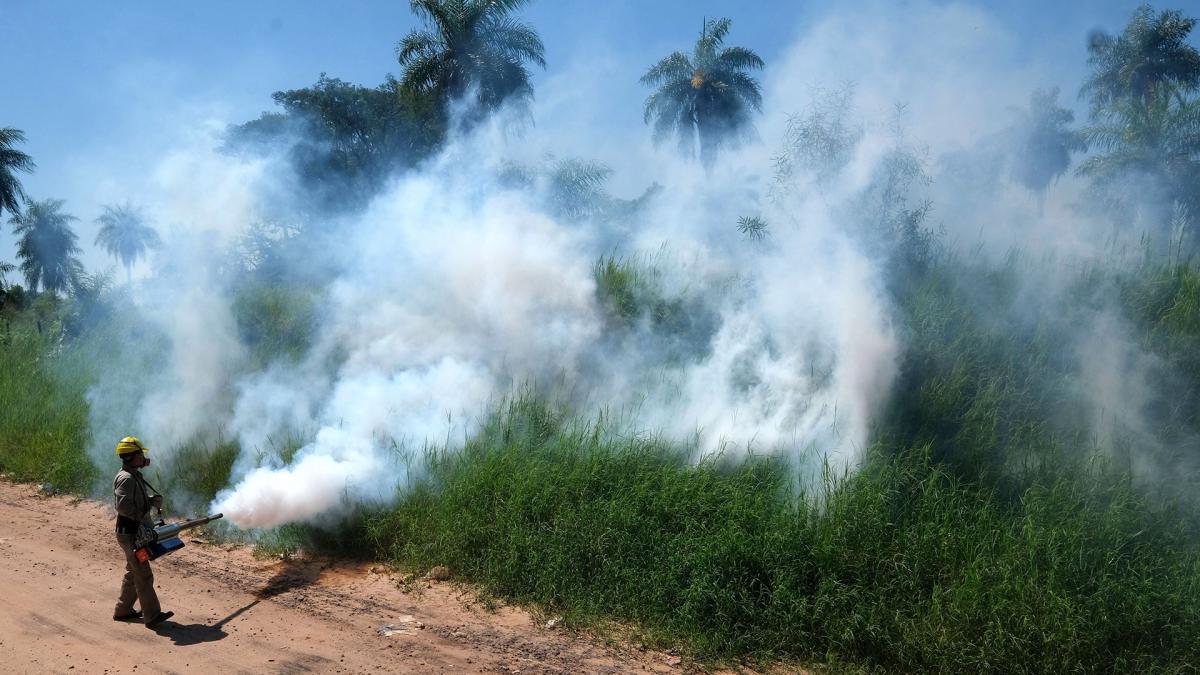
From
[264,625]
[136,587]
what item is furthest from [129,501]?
[264,625]

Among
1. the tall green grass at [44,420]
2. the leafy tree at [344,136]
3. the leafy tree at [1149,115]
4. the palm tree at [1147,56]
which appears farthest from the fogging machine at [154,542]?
the palm tree at [1147,56]

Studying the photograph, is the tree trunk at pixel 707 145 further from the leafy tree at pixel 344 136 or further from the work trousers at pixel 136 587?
the work trousers at pixel 136 587

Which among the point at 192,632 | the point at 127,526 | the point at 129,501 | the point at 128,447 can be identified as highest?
the point at 128,447

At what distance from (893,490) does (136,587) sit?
19.1 ft

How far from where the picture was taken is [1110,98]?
69.9 ft

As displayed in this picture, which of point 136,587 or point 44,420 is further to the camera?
point 44,420

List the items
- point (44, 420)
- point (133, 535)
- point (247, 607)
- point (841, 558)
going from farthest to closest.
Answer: point (44, 420) → point (247, 607) → point (133, 535) → point (841, 558)

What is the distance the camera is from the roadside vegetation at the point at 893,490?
5582mm

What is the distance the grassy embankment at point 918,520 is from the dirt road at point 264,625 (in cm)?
37

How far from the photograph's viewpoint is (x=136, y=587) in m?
6.15

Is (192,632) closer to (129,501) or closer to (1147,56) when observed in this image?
(129,501)

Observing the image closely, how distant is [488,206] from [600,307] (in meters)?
2.40

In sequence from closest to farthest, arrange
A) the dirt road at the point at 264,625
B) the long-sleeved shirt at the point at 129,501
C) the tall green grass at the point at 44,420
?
the dirt road at the point at 264,625 → the long-sleeved shirt at the point at 129,501 → the tall green grass at the point at 44,420

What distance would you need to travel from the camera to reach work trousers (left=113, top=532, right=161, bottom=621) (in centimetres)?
612
